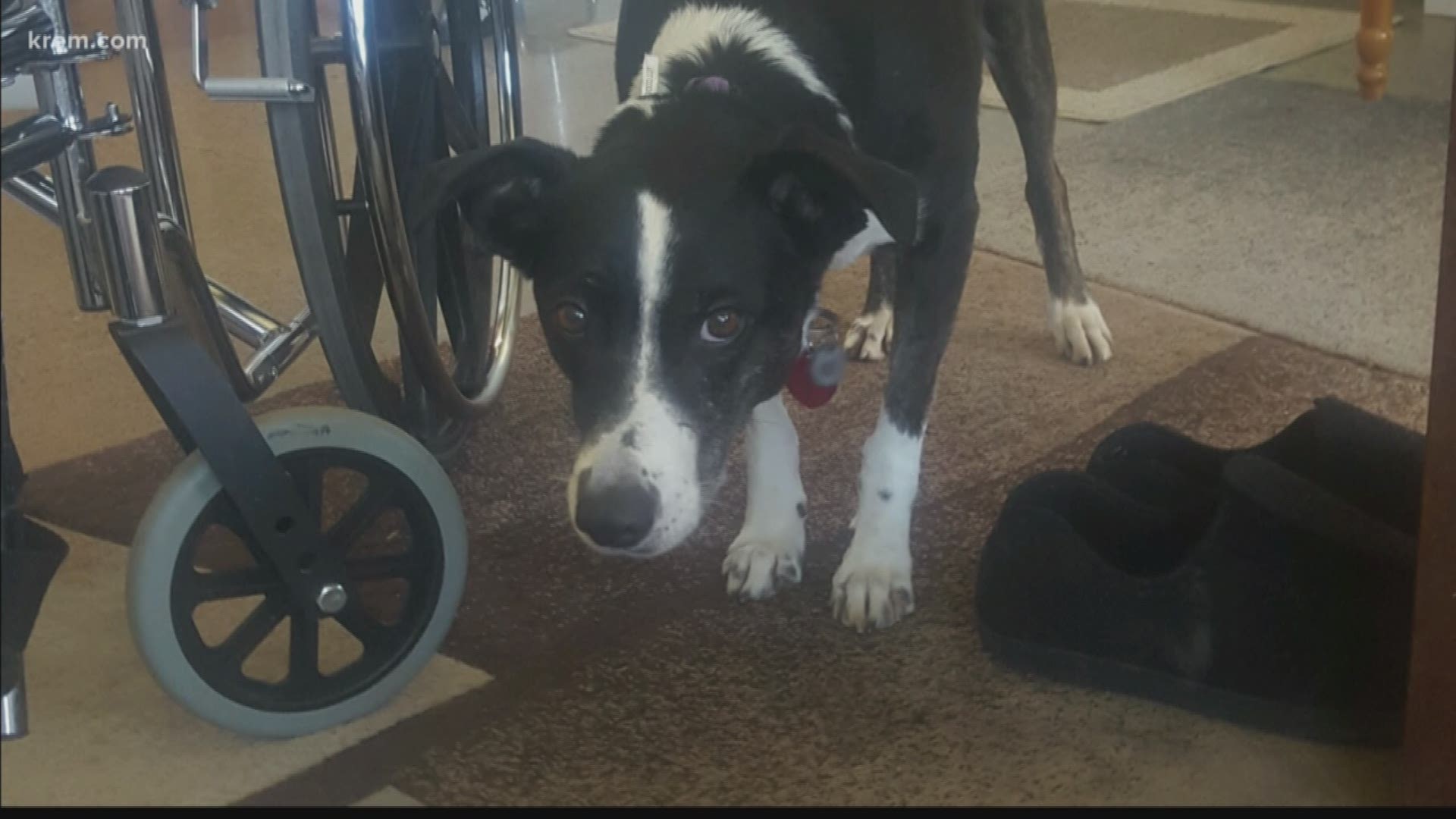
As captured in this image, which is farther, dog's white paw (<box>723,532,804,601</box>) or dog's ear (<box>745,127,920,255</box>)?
dog's white paw (<box>723,532,804,601</box>)

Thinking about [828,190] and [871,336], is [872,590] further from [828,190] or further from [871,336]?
[871,336]

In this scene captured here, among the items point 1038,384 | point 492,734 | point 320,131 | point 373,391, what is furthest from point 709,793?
point 1038,384

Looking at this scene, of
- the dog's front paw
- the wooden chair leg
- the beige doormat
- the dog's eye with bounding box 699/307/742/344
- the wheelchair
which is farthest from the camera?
the beige doormat

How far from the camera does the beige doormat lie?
152 cm

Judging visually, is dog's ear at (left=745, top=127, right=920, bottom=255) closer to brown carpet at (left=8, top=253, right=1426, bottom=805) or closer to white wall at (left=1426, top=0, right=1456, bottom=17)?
brown carpet at (left=8, top=253, right=1426, bottom=805)

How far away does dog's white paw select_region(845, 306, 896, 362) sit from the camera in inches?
65.4

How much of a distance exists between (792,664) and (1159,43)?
2.92 feet

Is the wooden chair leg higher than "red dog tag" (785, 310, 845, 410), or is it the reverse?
the wooden chair leg

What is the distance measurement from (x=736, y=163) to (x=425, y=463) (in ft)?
1.09

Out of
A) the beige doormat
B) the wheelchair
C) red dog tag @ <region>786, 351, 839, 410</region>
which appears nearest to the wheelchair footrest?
the wheelchair

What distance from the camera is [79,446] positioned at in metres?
0.89

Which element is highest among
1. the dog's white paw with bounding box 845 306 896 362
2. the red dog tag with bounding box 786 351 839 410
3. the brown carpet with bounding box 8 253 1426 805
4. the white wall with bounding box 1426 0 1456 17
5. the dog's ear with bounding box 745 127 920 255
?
the white wall with bounding box 1426 0 1456 17

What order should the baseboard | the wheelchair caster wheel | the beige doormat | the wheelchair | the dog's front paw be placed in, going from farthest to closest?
the beige doormat, the dog's front paw, the wheelchair caster wheel, the wheelchair, the baseboard

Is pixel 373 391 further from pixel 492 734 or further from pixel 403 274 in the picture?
pixel 492 734
